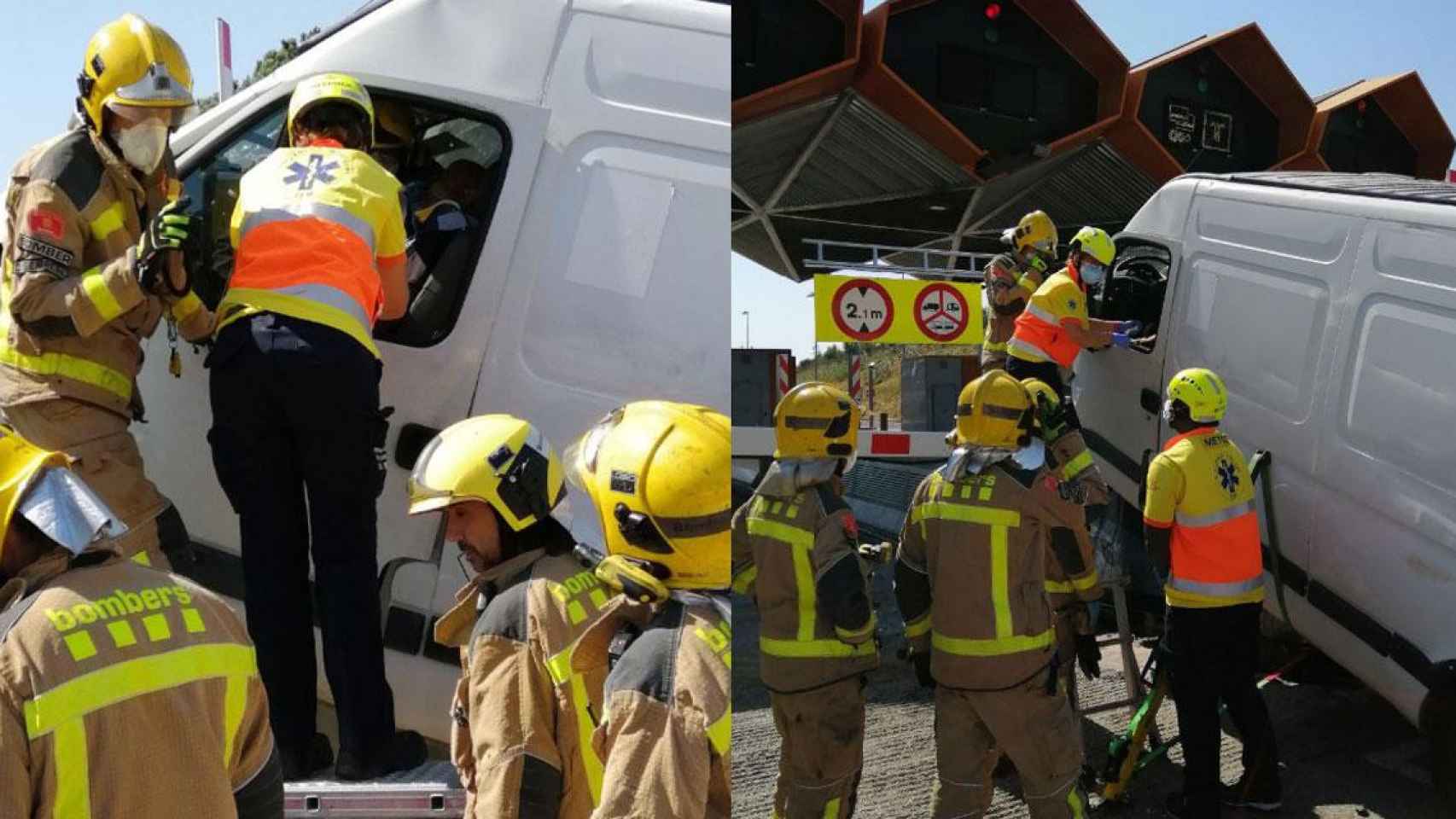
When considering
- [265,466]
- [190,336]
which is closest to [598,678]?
[265,466]

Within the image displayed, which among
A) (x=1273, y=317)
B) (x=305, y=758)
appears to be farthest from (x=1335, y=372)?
(x=305, y=758)

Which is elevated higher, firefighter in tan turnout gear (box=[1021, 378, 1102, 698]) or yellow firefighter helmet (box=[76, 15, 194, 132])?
yellow firefighter helmet (box=[76, 15, 194, 132])

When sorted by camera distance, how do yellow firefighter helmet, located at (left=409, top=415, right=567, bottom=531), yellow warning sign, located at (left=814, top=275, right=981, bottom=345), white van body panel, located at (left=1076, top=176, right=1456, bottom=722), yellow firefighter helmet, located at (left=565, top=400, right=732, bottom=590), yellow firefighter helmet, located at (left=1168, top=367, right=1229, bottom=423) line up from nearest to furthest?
1. yellow firefighter helmet, located at (left=565, top=400, right=732, bottom=590)
2. yellow warning sign, located at (left=814, top=275, right=981, bottom=345)
3. yellow firefighter helmet, located at (left=409, top=415, right=567, bottom=531)
4. white van body panel, located at (left=1076, top=176, right=1456, bottom=722)
5. yellow firefighter helmet, located at (left=1168, top=367, right=1229, bottom=423)

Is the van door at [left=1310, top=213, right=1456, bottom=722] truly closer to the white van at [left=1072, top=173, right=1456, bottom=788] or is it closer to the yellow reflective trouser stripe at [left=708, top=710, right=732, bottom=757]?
the white van at [left=1072, top=173, right=1456, bottom=788]

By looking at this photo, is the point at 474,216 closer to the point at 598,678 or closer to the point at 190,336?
the point at 190,336

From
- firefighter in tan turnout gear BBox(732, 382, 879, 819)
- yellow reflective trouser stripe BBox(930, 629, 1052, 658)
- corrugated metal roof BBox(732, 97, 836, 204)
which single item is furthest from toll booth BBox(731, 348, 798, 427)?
yellow reflective trouser stripe BBox(930, 629, 1052, 658)

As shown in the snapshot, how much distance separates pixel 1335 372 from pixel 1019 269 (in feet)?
1.88

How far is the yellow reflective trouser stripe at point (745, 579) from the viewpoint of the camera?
5.98 feet

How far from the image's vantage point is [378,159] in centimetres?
218

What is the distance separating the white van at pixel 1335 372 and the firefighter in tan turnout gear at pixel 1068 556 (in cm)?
17

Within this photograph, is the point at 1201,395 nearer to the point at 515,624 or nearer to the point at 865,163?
the point at 865,163

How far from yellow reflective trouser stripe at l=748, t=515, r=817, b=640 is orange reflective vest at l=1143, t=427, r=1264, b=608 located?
846 millimetres

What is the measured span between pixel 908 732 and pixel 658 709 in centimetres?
182

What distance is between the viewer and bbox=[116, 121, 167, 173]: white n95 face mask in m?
1.80
